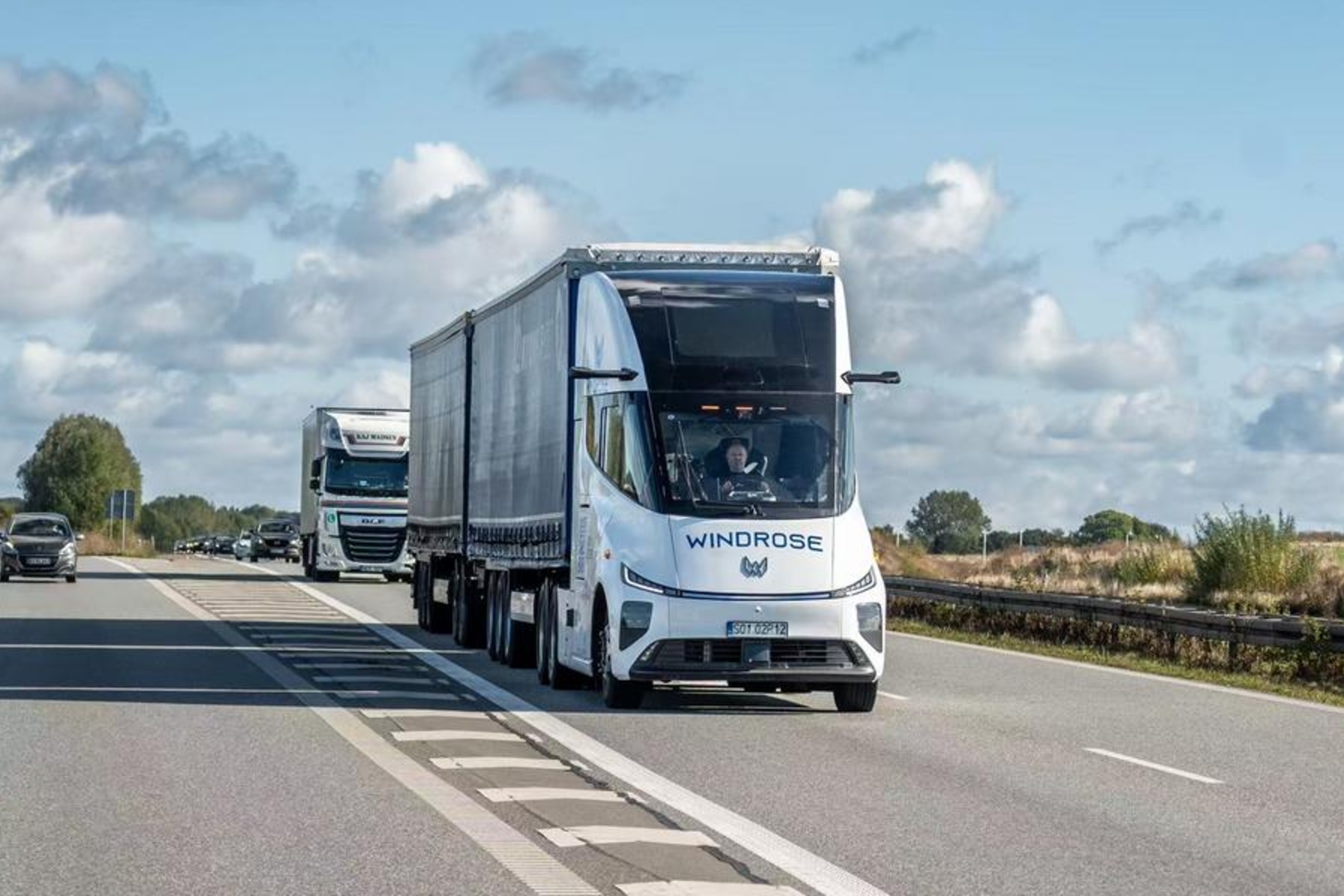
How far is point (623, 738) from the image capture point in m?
16.7

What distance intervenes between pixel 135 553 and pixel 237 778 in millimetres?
85517

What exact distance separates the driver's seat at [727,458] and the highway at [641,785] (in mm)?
1969

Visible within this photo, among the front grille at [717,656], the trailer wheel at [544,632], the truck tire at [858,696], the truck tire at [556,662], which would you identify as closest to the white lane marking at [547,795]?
the front grille at [717,656]

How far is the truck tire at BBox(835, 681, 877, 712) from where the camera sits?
19562 millimetres

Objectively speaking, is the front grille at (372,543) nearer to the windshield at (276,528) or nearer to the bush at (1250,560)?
the bush at (1250,560)

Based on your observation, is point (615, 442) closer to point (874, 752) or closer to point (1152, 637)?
point (874, 752)

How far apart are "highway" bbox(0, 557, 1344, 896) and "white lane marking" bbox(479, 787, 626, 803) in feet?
0.11

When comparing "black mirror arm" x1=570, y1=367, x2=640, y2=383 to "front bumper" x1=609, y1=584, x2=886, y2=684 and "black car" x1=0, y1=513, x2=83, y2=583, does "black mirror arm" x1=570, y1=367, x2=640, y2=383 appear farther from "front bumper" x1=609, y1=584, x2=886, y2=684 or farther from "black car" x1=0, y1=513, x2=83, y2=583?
"black car" x1=0, y1=513, x2=83, y2=583

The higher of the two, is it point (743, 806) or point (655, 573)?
point (655, 573)

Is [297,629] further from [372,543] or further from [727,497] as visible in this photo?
[372,543]

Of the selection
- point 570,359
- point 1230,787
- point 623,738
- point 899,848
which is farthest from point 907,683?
point 899,848

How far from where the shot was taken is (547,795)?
13.2 m

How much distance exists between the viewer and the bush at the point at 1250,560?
3447cm

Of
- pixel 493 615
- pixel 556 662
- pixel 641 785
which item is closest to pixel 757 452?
pixel 556 662
